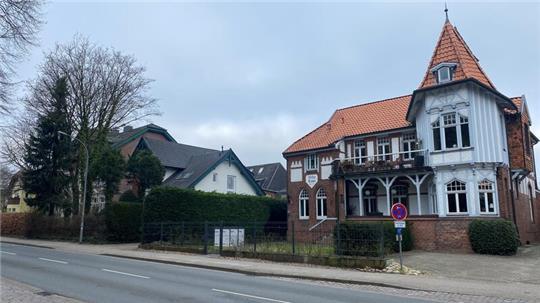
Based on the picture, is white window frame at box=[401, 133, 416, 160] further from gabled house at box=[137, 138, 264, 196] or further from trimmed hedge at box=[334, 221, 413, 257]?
gabled house at box=[137, 138, 264, 196]

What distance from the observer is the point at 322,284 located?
43.0ft

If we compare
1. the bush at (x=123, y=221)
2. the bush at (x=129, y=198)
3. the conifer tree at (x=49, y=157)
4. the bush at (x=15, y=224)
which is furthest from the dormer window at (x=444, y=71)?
the bush at (x=15, y=224)

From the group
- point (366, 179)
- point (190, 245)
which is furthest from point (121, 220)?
point (366, 179)

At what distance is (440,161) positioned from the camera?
2442 cm

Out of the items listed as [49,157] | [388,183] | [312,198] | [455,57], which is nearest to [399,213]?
[388,183]

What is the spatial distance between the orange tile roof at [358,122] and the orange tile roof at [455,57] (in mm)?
4371

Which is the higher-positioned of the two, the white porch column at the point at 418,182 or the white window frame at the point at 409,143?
the white window frame at the point at 409,143

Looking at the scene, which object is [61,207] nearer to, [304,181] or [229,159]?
[229,159]

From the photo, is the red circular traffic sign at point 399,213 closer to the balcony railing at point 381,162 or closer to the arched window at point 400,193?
the balcony railing at point 381,162

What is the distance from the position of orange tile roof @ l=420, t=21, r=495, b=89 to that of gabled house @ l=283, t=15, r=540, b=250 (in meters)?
0.07

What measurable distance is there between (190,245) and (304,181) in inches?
481

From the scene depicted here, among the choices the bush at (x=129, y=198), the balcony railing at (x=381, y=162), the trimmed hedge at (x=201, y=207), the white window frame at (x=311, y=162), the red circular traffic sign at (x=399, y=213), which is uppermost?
the white window frame at (x=311, y=162)

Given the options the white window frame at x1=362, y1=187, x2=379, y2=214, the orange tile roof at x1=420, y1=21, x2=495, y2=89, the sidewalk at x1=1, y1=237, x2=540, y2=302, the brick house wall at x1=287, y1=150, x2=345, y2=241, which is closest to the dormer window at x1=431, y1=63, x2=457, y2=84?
A: the orange tile roof at x1=420, y1=21, x2=495, y2=89

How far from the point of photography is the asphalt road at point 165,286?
9.94m
